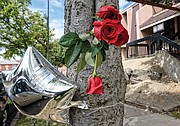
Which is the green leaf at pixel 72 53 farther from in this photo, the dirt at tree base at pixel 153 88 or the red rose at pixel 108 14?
the dirt at tree base at pixel 153 88

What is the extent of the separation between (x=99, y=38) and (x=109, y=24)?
58mm

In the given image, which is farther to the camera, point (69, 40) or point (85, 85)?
point (85, 85)

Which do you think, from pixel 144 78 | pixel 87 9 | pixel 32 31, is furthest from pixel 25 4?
pixel 87 9

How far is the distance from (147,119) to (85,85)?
4042mm

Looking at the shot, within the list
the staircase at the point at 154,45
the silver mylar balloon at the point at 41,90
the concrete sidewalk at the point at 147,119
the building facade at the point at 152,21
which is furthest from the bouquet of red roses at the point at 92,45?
the building facade at the point at 152,21

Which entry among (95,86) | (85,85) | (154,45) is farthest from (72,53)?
(154,45)

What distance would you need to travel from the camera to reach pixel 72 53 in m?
0.74

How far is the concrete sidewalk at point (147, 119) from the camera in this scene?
431cm

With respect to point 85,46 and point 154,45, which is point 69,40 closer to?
point 85,46

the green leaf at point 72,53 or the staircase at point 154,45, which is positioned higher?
the staircase at point 154,45

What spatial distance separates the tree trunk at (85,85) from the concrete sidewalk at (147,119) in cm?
350

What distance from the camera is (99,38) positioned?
675mm

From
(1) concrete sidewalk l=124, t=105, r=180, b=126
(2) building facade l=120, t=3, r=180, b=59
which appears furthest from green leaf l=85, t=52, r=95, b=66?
(2) building facade l=120, t=3, r=180, b=59

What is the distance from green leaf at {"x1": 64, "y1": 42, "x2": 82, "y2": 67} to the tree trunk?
0.30 m
